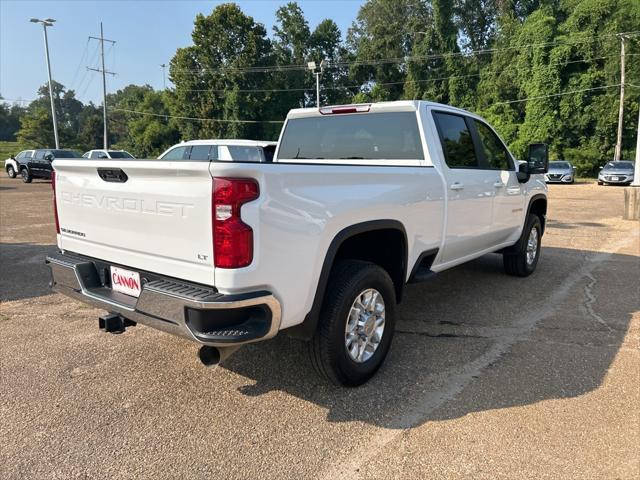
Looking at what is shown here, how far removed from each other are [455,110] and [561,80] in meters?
36.2

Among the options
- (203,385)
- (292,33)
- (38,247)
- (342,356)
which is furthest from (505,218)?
(292,33)

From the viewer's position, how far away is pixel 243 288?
2.53 metres

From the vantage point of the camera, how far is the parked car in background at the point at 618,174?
23.9 metres

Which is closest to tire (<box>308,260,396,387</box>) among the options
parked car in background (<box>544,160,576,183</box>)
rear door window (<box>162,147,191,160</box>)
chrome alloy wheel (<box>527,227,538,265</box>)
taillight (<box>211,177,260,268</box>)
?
taillight (<box>211,177,260,268</box>)

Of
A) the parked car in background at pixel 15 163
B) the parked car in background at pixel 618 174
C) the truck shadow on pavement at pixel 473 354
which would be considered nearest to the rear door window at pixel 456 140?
the truck shadow on pavement at pixel 473 354

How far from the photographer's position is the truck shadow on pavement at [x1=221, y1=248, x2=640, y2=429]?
10.6 ft

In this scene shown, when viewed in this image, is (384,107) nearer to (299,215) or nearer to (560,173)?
(299,215)

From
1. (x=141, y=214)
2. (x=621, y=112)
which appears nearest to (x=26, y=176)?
(x=141, y=214)

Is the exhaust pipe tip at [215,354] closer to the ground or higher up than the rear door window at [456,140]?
closer to the ground

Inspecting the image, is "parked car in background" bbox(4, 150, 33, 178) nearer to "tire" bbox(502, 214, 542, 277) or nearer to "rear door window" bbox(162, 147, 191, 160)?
"rear door window" bbox(162, 147, 191, 160)

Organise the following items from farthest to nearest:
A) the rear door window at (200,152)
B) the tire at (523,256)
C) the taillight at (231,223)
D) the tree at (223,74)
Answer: the tree at (223,74) → the rear door window at (200,152) → the tire at (523,256) → the taillight at (231,223)

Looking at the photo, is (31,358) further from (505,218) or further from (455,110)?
(505,218)

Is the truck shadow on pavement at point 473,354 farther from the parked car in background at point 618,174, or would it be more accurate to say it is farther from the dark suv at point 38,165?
the dark suv at point 38,165

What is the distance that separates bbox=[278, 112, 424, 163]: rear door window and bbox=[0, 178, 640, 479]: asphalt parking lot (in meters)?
1.64
